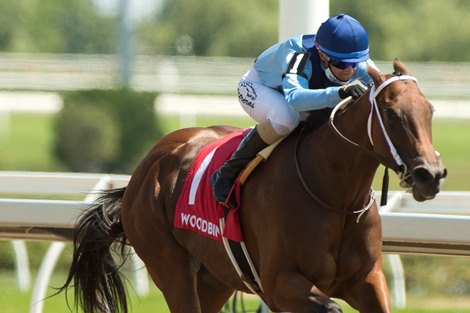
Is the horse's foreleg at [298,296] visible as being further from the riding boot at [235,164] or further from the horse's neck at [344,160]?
the riding boot at [235,164]

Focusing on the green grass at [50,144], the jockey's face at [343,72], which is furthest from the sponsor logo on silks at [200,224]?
the green grass at [50,144]

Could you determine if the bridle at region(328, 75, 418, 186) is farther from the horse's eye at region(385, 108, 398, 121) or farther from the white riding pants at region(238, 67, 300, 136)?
the white riding pants at region(238, 67, 300, 136)

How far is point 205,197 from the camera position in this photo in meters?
4.86

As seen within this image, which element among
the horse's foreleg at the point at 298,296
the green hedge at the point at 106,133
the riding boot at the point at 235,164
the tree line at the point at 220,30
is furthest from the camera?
the tree line at the point at 220,30

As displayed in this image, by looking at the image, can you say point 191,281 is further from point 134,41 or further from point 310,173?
point 134,41

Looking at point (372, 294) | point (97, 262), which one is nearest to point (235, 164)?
point (372, 294)

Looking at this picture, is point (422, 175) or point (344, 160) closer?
point (422, 175)

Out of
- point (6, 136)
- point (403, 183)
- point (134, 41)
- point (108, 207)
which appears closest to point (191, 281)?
point (108, 207)

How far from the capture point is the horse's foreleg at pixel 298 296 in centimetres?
406

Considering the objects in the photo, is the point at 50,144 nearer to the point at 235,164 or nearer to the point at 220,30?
the point at 220,30

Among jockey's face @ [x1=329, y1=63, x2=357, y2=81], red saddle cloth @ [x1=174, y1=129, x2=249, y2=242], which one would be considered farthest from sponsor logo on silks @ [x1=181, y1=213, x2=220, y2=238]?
jockey's face @ [x1=329, y1=63, x2=357, y2=81]

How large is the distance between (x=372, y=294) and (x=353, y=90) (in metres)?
0.76

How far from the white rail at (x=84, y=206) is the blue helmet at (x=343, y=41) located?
3.54 ft

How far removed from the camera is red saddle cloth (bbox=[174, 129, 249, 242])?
15.6ft
